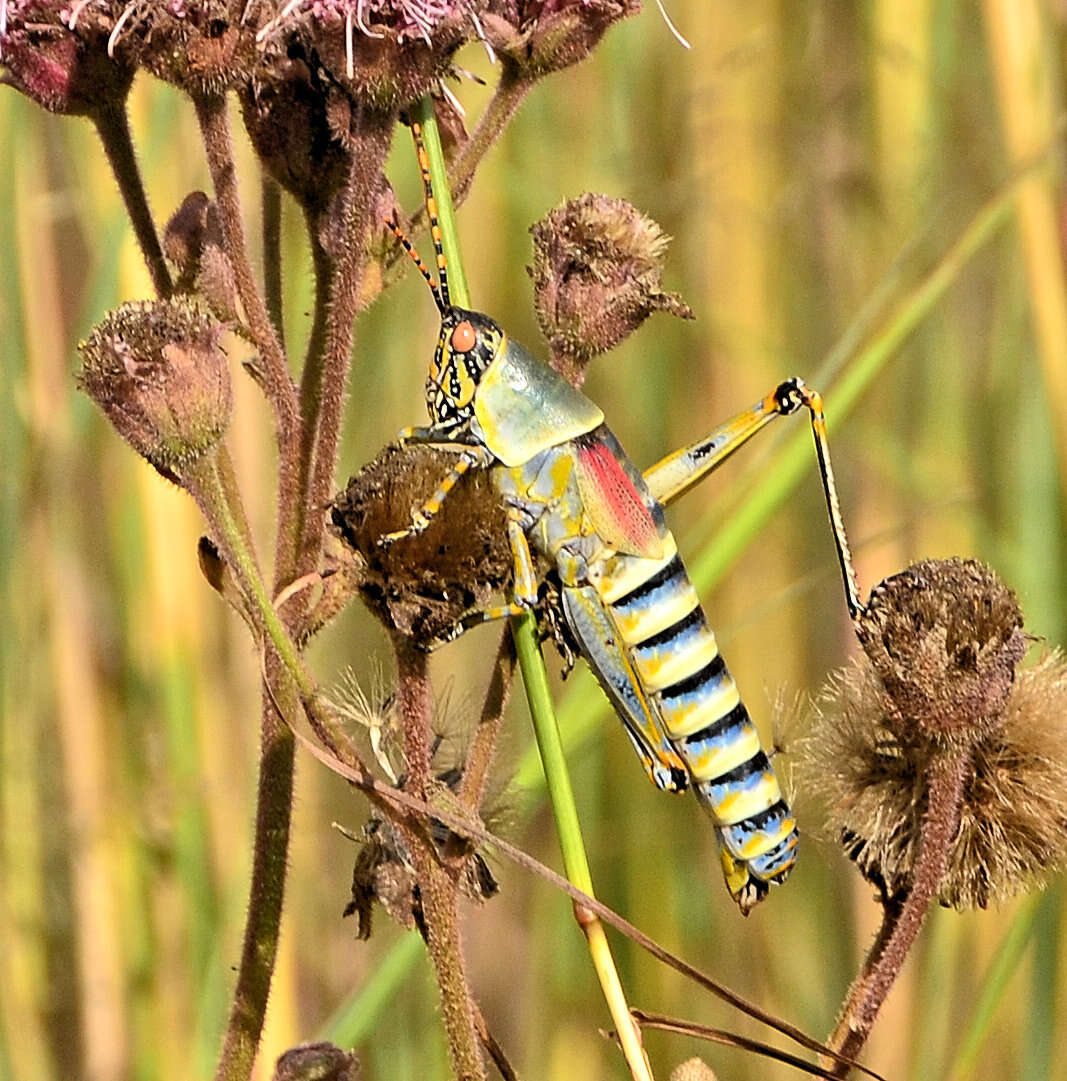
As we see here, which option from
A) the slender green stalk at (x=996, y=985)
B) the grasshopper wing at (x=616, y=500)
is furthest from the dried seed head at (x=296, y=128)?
the slender green stalk at (x=996, y=985)

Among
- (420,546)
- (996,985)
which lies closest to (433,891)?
(420,546)

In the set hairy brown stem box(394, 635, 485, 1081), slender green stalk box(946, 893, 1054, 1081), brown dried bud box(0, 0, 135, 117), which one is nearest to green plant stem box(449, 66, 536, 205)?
brown dried bud box(0, 0, 135, 117)

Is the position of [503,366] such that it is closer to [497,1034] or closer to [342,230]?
[342,230]

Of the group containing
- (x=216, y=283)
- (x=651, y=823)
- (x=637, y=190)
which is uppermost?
(x=637, y=190)

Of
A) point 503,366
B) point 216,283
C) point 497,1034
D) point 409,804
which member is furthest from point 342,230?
point 497,1034

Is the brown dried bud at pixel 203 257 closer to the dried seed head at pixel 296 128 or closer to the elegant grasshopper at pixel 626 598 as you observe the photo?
the dried seed head at pixel 296 128

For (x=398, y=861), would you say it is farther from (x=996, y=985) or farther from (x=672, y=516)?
(x=672, y=516)
